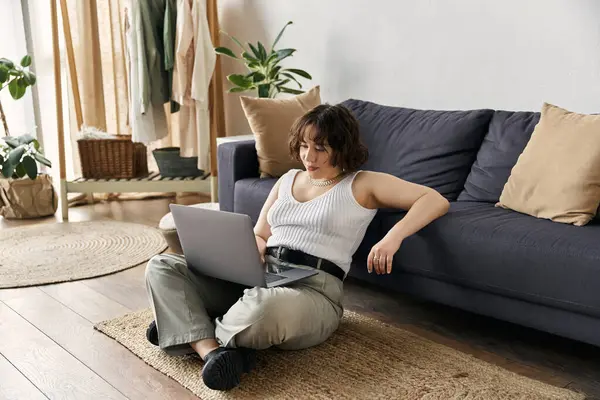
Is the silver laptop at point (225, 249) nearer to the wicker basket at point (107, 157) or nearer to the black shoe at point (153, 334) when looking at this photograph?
the black shoe at point (153, 334)

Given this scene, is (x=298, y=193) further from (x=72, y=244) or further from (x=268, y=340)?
(x=72, y=244)

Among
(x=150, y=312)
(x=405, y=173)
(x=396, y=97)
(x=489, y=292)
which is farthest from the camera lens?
(x=396, y=97)

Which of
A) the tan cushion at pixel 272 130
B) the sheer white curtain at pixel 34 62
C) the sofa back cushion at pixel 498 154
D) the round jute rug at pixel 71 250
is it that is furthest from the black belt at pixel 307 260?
the sheer white curtain at pixel 34 62

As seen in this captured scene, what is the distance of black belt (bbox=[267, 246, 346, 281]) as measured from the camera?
2229 millimetres

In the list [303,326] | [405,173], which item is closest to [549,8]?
[405,173]

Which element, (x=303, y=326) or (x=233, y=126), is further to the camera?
(x=233, y=126)

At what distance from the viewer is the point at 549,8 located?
300 cm

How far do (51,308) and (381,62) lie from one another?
2.10 meters

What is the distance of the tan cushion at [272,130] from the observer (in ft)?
10.7

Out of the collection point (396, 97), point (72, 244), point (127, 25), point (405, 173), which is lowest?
point (72, 244)

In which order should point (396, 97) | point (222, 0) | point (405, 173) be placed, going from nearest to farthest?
point (405, 173), point (396, 97), point (222, 0)

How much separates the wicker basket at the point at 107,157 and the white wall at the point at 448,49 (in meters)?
1.17

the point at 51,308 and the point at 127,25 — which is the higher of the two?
the point at 127,25

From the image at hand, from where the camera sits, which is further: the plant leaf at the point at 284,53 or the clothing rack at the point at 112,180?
the clothing rack at the point at 112,180
